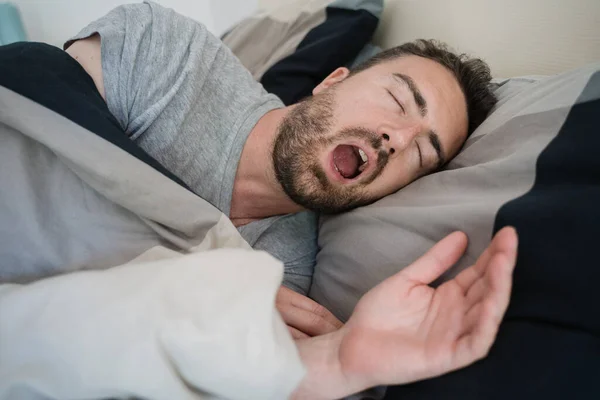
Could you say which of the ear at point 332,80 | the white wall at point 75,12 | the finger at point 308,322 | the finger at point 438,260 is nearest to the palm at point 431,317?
the finger at point 438,260

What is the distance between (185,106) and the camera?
2.91 feet

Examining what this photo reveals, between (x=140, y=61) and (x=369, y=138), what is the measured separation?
0.48 m

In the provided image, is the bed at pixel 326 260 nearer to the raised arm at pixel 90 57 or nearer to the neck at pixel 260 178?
the neck at pixel 260 178

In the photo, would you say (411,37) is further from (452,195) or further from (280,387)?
(280,387)

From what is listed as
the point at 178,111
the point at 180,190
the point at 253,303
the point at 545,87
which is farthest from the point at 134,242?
the point at 545,87

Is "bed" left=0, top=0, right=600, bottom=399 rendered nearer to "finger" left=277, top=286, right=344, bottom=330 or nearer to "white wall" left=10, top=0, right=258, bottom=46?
"finger" left=277, top=286, right=344, bottom=330

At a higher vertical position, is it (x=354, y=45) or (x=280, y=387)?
(x=354, y=45)

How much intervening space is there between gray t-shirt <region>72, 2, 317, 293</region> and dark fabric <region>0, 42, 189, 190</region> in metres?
0.11

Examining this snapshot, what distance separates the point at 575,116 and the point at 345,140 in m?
0.39

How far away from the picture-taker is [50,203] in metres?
0.55

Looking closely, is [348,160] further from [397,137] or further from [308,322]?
[308,322]

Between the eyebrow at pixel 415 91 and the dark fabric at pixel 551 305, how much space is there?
1.17 ft

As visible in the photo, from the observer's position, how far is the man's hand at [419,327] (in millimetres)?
443

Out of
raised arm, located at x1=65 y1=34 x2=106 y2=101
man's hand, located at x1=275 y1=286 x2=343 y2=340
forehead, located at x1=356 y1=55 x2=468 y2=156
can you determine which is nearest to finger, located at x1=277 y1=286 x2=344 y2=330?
man's hand, located at x1=275 y1=286 x2=343 y2=340
